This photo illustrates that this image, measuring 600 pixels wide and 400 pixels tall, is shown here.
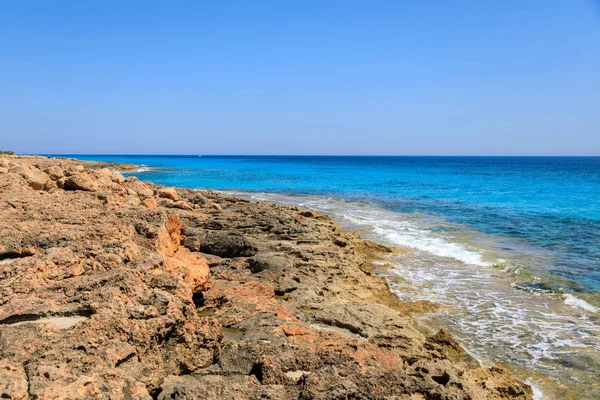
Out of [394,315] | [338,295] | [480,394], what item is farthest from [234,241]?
[480,394]

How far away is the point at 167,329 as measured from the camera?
462cm

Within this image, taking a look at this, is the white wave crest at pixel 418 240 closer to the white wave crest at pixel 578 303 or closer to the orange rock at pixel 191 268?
the white wave crest at pixel 578 303

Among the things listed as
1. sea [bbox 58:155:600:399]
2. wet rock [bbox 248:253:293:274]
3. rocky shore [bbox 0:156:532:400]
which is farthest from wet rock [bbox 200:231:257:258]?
sea [bbox 58:155:600:399]

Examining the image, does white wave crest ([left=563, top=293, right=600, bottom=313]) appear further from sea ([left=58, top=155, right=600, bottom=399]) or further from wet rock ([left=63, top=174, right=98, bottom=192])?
wet rock ([left=63, top=174, right=98, bottom=192])

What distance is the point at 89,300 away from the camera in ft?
15.1

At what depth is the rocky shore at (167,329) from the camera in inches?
154

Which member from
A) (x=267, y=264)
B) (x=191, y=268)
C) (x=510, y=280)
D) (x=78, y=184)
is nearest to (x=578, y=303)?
(x=510, y=280)

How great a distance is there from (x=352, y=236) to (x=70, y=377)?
13311mm

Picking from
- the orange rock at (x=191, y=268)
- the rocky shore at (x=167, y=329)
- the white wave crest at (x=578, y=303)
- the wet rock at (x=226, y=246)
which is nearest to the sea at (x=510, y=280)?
the white wave crest at (x=578, y=303)

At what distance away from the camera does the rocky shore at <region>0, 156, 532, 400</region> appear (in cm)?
390

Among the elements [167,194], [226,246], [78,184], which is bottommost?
[226,246]

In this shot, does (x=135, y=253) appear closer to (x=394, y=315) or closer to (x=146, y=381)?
(x=146, y=381)

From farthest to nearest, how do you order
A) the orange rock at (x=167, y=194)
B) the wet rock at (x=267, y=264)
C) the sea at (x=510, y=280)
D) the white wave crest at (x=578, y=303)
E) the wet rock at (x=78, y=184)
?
the orange rock at (x=167, y=194) < the wet rock at (x=78, y=184) < the white wave crest at (x=578, y=303) < the wet rock at (x=267, y=264) < the sea at (x=510, y=280)

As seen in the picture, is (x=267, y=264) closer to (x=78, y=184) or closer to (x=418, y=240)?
(x=78, y=184)
